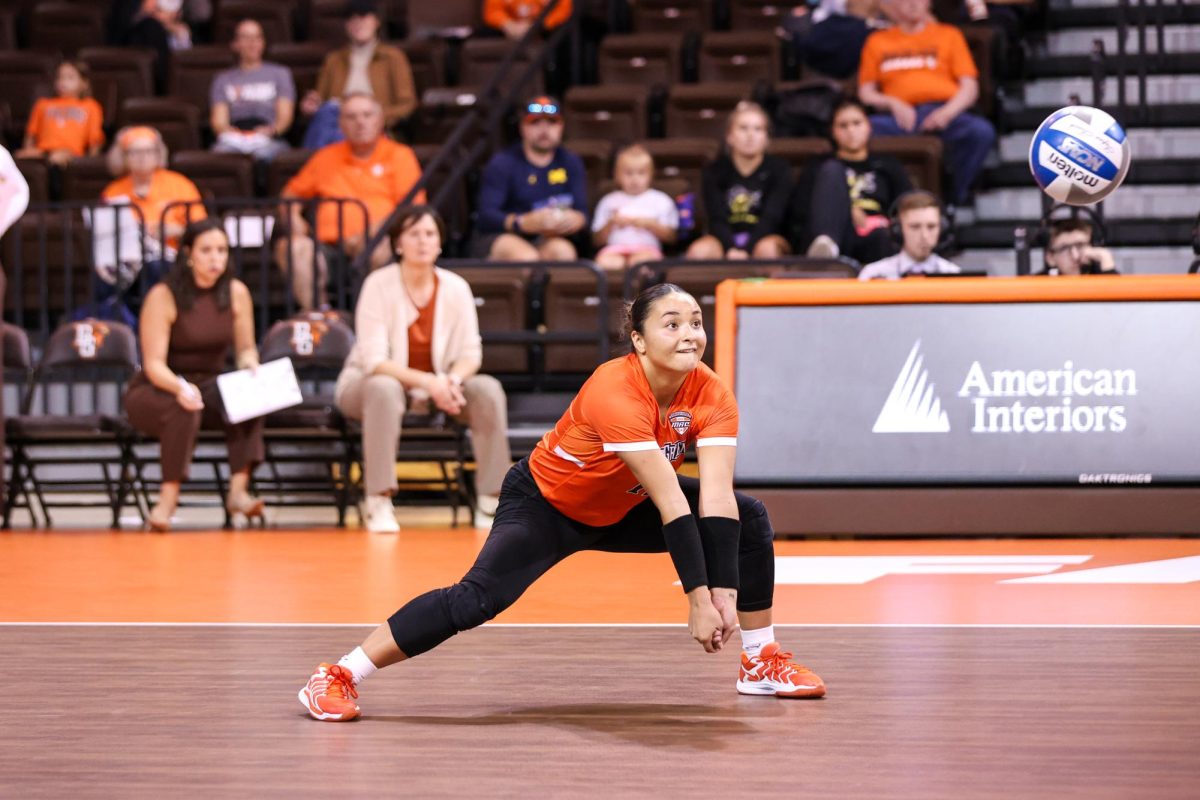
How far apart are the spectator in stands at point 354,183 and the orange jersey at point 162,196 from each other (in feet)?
2.02

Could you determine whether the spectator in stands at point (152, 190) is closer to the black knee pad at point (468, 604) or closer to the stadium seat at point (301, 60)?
the stadium seat at point (301, 60)

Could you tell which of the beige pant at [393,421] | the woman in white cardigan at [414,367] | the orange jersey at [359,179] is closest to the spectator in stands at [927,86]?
the orange jersey at [359,179]

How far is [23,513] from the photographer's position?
1092 cm

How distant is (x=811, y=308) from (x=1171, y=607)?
2805 millimetres

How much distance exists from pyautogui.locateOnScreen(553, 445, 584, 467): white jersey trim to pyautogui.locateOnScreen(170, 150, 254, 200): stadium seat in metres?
8.30

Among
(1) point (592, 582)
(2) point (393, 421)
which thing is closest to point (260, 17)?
(2) point (393, 421)

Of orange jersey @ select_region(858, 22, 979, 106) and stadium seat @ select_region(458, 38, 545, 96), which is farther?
stadium seat @ select_region(458, 38, 545, 96)

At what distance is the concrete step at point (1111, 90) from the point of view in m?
12.1

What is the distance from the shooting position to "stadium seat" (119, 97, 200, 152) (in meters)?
13.1

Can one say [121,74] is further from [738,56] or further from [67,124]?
[738,56]

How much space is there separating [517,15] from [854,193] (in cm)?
392

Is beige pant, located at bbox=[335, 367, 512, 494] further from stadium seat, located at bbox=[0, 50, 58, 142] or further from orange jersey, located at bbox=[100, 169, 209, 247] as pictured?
stadium seat, located at bbox=[0, 50, 58, 142]

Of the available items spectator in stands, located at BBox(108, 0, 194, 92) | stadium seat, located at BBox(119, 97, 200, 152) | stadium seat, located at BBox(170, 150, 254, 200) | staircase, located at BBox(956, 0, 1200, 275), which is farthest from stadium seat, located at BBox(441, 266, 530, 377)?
spectator in stands, located at BBox(108, 0, 194, 92)

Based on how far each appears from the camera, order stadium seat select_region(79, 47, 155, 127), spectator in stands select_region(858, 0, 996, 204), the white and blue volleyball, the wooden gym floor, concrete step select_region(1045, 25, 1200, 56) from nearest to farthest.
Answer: the wooden gym floor, the white and blue volleyball, spectator in stands select_region(858, 0, 996, 204), concrete step select_region(1045, 25, 1200, 56), stadium seat select_region(79, 47, 155, 127)
